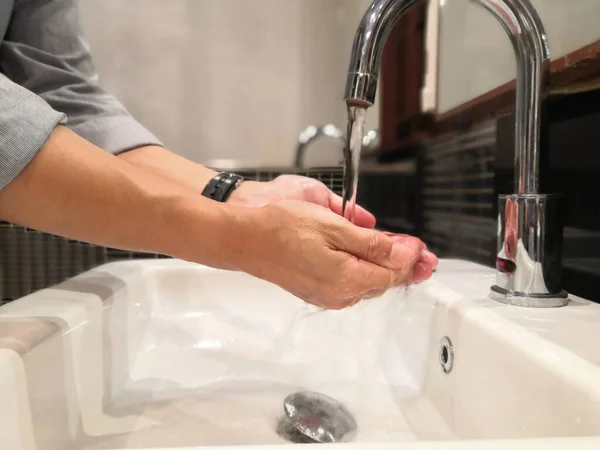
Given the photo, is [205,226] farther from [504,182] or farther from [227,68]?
[227,68]

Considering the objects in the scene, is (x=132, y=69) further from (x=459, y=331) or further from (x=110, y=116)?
(x=459, y=331)

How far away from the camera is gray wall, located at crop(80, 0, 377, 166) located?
107cm

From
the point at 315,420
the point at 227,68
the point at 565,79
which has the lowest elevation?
the point at 315,420

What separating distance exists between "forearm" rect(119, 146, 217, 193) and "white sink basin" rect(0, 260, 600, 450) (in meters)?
0.11

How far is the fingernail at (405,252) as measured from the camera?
0.37 m

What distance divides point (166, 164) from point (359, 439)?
0.39 m

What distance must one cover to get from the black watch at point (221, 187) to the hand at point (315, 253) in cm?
27

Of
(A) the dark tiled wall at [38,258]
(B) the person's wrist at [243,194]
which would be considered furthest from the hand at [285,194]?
(A) the dark tiled wall at [38,258]

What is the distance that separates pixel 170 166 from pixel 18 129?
0.32 meters

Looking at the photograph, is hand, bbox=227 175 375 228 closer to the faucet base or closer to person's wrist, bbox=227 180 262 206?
person's wrist, bbox=227 180 262 206

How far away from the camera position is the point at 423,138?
875 millimetres

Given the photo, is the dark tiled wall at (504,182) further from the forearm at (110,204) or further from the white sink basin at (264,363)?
the forearm at (110,204)

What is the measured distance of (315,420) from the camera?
424mm

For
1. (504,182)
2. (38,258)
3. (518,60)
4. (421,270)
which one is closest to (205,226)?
(421,270)
